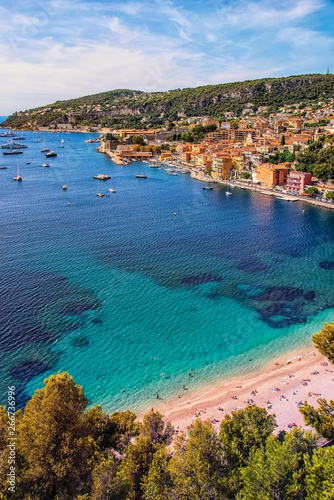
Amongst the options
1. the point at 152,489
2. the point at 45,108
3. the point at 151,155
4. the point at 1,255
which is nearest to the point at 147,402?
the point at 152,489

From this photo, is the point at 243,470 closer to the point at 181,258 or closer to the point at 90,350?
the point at 90,350

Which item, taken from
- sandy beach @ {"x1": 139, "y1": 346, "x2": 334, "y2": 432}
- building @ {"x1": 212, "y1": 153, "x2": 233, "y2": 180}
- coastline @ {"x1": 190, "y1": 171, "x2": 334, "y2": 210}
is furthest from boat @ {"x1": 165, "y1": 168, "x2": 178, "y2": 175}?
sandy beach @ {"x1": 139, "y1": 346, "x2": 334, "y2": 432}

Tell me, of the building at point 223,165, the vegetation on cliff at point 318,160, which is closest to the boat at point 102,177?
the building at point 223,165

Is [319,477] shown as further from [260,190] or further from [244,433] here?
[260,190]

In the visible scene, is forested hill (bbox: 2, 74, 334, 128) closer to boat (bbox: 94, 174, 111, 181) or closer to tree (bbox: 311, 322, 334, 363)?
boat (bbox: 94, 174, 111, 181)

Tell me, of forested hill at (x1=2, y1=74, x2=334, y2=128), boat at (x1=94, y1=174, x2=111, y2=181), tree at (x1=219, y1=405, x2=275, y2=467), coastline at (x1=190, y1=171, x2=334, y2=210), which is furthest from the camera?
forested hill at (x1=2, y1=74, x2=334, y2=128)
